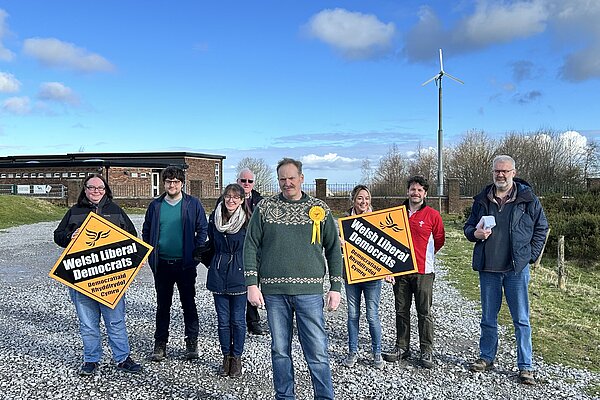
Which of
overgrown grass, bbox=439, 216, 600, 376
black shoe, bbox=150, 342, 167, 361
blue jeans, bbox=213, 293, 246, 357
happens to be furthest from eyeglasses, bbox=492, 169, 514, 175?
black shoe, bbox=150, 342, 167, 361

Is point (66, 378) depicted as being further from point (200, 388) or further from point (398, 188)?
point (398, 188)

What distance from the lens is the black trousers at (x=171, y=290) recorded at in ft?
20.2

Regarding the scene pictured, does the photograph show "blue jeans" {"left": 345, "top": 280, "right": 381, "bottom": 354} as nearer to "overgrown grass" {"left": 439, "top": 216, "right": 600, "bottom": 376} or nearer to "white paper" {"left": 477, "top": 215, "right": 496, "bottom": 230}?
"white paper" {"left": 477, "top": 215, "right": 496, "bottom": 230}

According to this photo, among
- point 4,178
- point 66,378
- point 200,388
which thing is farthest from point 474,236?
Answer: point 4,178

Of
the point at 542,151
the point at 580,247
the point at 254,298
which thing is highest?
the point at 542,151

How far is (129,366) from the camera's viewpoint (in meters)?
5.93

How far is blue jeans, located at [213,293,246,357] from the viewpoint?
5.88 metres

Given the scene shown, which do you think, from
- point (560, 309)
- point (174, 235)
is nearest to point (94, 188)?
point (174, 235)

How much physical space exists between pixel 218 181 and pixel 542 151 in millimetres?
33993

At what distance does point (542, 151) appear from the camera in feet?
178

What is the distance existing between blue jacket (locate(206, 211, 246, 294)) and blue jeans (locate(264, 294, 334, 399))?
1299 millimetres

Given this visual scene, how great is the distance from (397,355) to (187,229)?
2862 millimetres

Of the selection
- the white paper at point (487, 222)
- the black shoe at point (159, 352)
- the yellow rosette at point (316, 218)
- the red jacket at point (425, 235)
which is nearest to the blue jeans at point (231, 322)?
the black shoe at point (159, 352)

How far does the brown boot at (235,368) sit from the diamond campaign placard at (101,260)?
1436 millimetres
